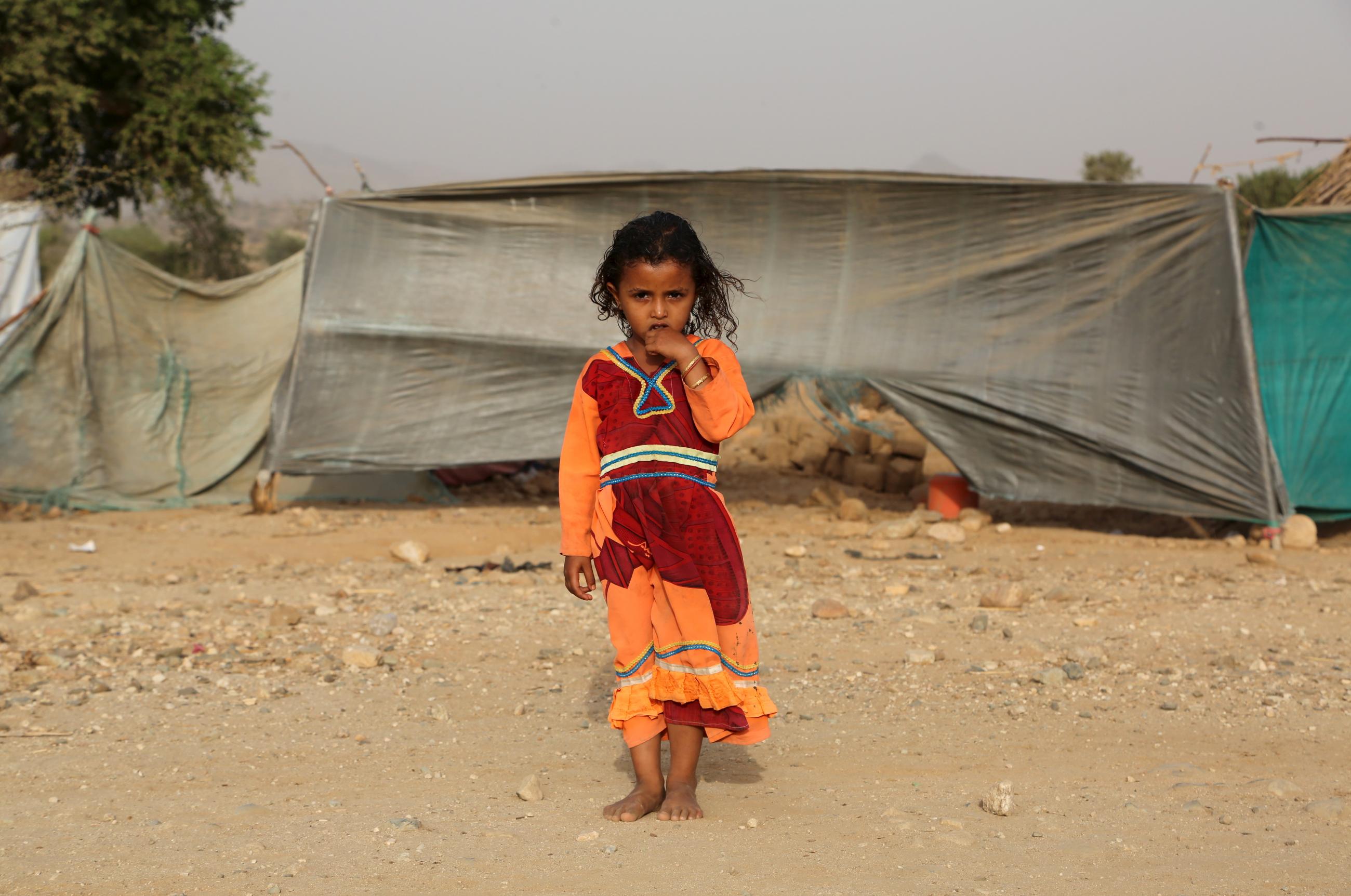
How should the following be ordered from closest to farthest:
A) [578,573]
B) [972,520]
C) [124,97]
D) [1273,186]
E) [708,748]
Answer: [578,573], [708,748], [972,520], [124,97], [1273,186]

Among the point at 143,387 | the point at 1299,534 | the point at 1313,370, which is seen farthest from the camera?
the point at 143,387

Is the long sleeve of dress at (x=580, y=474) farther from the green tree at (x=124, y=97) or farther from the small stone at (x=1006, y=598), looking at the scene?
the green tree at (x=124, y=97)

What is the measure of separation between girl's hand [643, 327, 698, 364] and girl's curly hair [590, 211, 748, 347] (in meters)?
0.08

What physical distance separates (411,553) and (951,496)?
3.56 metres

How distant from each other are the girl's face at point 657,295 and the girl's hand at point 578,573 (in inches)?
22.1

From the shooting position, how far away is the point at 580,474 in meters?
2.70

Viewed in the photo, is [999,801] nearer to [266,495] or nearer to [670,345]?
[670,345]

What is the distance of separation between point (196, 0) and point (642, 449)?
1429 centimetres

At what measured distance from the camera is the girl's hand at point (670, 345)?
2389mm

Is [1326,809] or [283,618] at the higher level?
[1326,809]

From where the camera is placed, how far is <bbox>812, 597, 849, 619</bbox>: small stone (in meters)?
4.83

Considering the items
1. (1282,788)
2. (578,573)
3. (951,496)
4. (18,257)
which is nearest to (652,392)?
(578,573)

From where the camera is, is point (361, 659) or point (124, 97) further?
point (124, 97)

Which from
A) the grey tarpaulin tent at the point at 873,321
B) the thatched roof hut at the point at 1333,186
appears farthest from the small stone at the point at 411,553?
the thatched roof hut at the point at 1333,186
